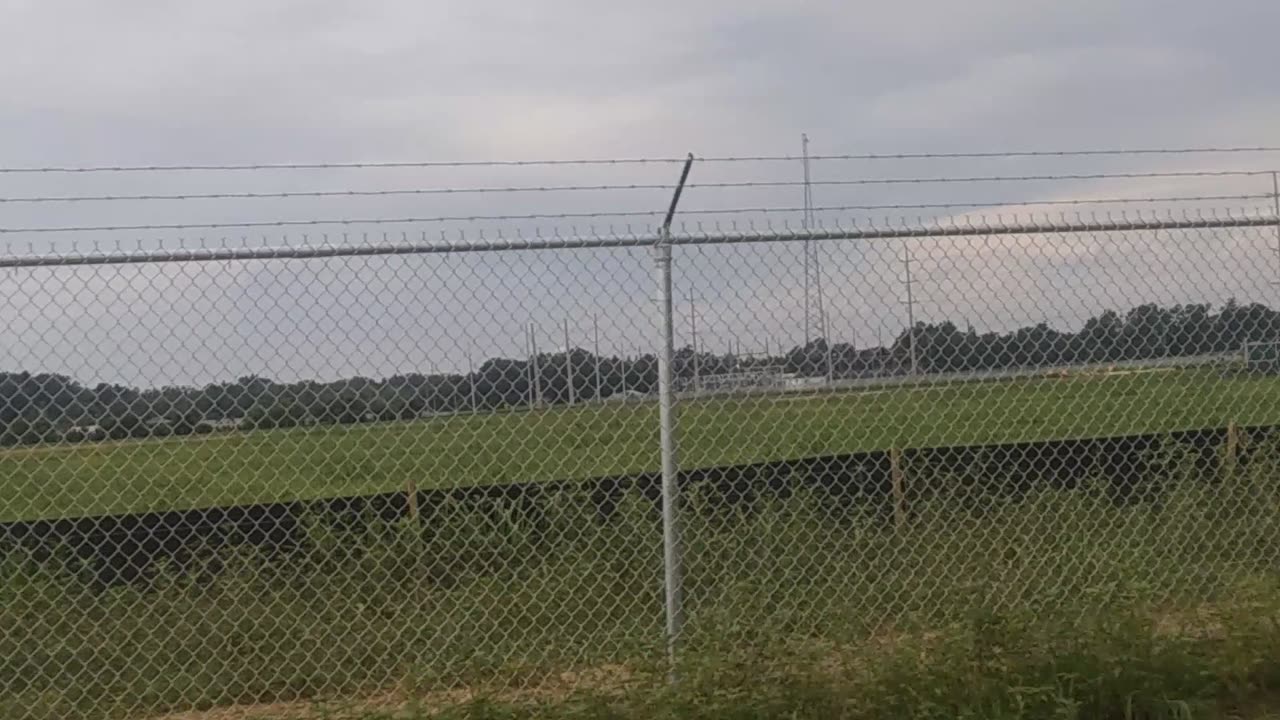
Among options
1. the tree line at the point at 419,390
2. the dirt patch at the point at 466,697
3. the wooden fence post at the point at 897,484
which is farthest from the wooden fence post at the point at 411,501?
the wooden fence post at the point at 897,484

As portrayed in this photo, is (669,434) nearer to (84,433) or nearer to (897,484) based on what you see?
(84,433)

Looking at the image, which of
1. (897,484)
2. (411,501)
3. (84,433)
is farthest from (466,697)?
(897,484)

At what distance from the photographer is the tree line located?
3236 millimetres

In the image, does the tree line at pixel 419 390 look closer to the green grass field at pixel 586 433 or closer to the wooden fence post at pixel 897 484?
the green grass field at pixel 586 433

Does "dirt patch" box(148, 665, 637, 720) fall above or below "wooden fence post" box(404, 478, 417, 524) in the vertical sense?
below

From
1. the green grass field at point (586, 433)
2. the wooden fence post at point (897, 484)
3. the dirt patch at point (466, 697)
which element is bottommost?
the dirt patch at point (466, 697)

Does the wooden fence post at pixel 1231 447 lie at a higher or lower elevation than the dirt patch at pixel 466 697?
higher

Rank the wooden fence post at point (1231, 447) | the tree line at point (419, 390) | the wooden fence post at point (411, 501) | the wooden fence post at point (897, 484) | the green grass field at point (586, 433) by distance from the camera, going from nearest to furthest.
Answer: the tree line at point (419, 390)
the green grass field at point (586, 433)
the wooden fence post at point (411, 501)
the wooden fence post at point (897, 484)
the wooden fence post at point (1231, 447)

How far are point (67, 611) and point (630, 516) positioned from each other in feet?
8.84

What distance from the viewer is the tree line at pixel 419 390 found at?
10.6 feet

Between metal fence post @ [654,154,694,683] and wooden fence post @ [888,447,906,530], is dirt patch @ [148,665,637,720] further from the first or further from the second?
wooden fence post @ [888,447,906,530]

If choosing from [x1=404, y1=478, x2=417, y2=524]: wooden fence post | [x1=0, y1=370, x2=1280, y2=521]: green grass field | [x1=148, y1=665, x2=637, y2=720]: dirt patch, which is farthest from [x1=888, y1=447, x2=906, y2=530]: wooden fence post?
[x1=148, y1=665, x2=637, y2=720]: dirt patch

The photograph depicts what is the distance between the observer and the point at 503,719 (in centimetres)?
342

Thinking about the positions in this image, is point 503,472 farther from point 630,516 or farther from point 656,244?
point 656,244
